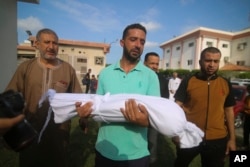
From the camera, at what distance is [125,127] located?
6.38 ft

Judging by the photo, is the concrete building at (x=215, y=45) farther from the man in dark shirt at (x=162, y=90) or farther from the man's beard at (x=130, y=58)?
the man's beard at (x=130, y=58)

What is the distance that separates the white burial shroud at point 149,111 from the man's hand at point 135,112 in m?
0.03

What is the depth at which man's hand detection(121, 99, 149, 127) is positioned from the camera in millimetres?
1698

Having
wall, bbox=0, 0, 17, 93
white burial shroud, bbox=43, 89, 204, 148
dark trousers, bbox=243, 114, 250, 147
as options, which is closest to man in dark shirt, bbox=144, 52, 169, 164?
white burial shroud, bbox=43, 89, 204, 148

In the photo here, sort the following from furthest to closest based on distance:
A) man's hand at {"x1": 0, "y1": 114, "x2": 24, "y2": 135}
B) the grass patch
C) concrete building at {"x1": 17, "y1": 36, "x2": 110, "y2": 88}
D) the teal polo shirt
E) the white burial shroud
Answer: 1. concrete building at {"x1": 17, "y1": 36, "x2": 110, "y2": 88}
2. the grass patch
3. the teal polo shirt
4. the white burial shroud
5. man's hand at {"x1": 0, "y1": 114, "x2": 24, "y2": 135}

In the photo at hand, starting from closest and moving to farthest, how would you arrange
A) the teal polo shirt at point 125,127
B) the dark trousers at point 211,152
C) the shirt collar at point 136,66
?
the teal polo shirt at point 125,127 → the shirt collar at point 136,66 → the dark trousers at point 211,152

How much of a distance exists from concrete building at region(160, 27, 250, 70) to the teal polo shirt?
33998mm

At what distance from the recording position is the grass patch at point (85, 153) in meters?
4.20

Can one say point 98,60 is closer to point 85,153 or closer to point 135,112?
point 85,153

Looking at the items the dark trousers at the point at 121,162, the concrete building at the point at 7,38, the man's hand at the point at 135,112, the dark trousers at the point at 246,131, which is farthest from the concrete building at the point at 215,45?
the man's hand at the point at 135,112

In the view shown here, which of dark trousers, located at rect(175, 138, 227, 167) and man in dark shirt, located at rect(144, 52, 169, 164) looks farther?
man in dark shirt, located at rect(144, 52, 169, 164)

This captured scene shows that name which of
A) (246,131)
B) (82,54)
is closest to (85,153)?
(246,131)

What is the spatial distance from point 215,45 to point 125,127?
37.0 metres

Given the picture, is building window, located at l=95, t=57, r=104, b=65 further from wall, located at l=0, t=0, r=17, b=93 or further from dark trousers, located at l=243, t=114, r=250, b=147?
dark trousers, located at l=243, t=114, r=250, b=147
